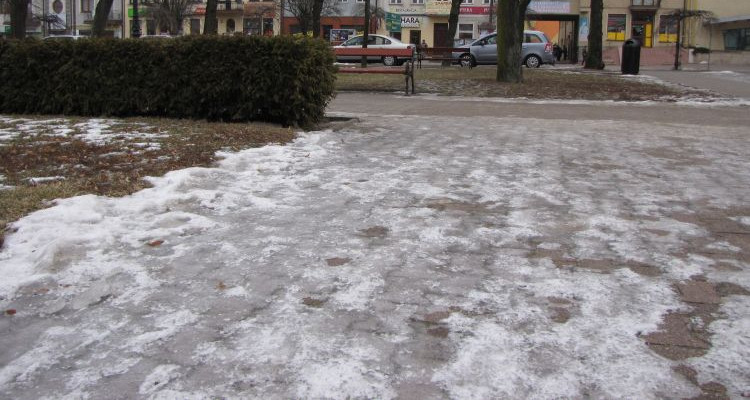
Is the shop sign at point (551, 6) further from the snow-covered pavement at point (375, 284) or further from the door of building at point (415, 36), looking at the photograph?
the snow-covered pavement at point (375, 284)

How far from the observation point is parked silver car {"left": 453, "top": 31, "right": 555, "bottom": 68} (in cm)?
2995

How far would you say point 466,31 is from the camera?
59.5 meters

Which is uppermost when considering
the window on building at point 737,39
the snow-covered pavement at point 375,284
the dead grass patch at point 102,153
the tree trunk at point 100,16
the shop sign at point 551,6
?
the shop sign at point 551,6

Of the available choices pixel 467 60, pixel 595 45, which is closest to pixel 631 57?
pixel 595 45

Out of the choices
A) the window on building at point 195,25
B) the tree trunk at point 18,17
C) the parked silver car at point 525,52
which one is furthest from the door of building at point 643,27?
the tree trunk at point 18,17

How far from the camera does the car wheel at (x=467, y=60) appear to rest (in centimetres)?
3011

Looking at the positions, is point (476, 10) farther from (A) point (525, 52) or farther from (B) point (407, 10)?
(A) point (525, 52)

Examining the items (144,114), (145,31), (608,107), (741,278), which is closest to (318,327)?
(741,278)

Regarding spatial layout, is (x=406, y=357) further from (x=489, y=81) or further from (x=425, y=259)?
(x=489, y=81)

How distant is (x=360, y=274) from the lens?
12.0ft

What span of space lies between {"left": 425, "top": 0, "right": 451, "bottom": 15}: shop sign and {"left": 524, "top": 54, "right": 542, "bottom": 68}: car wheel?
30.1 metres

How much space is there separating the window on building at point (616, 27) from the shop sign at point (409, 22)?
16.2 m

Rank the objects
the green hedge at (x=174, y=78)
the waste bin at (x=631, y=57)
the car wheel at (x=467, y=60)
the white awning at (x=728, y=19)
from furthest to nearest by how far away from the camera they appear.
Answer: the white awning at (x=728, y=19) → the car wheel at (x=467, y=60) → the waste bin at (x=631, y=57) → the green hedge at (x=174, y=78)

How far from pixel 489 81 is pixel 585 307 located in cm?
1590
